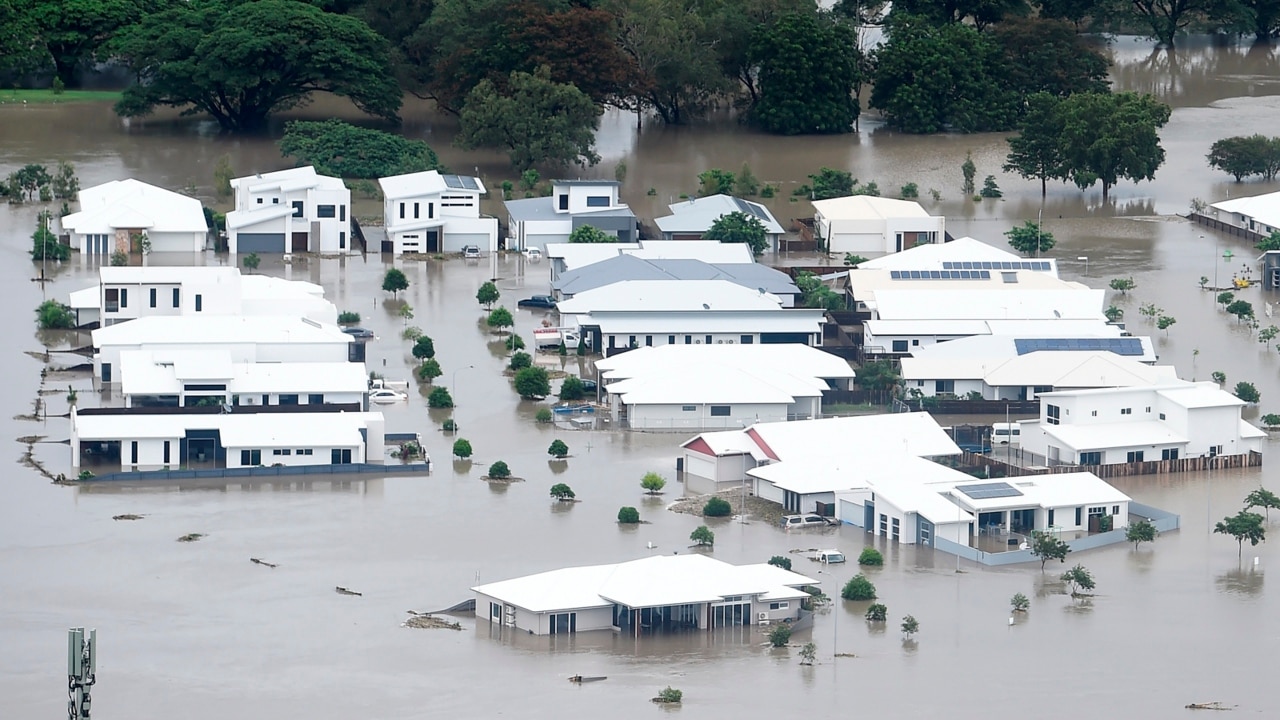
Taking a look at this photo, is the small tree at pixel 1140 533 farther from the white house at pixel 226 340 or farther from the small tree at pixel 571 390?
the white house at pixel 226 340

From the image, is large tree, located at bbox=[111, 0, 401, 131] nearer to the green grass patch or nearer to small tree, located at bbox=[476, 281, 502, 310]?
the green grass patch

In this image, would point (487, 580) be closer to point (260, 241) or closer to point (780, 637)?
point (780, 637)

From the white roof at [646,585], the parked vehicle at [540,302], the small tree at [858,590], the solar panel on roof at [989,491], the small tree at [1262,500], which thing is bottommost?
the small tree at [858,590]

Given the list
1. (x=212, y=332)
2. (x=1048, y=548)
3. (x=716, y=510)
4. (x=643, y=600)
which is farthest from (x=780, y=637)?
(x=212, y=332)

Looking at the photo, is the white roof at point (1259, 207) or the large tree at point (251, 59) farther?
the large tree at point (251, 59)

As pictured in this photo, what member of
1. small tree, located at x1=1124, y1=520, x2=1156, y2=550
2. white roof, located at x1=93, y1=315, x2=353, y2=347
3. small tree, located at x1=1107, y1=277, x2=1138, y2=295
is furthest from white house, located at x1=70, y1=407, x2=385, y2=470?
small tree, located at x1=1107, y1=277, x2=1138, y2=295

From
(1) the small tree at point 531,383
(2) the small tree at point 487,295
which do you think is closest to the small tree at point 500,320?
(2) the small tree at point 487,295
